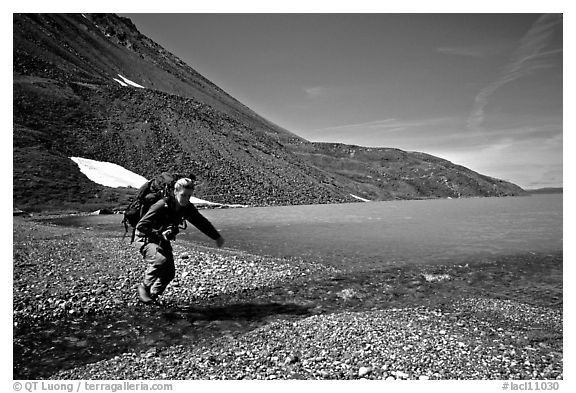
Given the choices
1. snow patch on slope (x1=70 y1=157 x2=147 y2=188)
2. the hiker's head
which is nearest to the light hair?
the hiker's head

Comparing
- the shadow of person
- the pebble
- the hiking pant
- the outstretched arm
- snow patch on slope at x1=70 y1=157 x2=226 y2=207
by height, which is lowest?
the pebble

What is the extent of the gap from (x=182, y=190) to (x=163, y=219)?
771mm

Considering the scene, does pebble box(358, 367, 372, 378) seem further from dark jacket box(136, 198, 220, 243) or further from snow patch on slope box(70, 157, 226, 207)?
snow patch on slope box(70, 157, 226, 207)

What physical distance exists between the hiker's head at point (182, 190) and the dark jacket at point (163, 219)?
165mm

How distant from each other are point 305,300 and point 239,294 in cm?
172

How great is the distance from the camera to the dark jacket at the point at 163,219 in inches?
292

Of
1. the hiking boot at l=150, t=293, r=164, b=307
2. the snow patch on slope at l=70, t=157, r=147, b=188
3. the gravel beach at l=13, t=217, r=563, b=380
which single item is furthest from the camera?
the snow patch on slope at l=70, t=157, r=147, b=188

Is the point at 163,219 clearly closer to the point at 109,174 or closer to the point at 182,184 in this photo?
the point at 182,184

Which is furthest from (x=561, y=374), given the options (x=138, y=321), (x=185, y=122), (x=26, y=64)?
(x=26, y=64)

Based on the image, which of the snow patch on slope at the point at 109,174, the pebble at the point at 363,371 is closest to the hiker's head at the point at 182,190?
the pebble at the point at 363,371

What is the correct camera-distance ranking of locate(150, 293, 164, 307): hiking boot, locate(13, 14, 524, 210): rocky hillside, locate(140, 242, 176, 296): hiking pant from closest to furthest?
locate(140, 242, 176, 296): hiking pant, locate(150, 293, 164, 307): hiking boot, locate(13, 14, 524, 210): rocky hillside

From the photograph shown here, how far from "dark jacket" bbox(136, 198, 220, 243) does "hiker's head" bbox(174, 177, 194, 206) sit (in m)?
0.17

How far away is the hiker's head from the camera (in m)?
7.39

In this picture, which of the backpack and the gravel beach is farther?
the backpack
